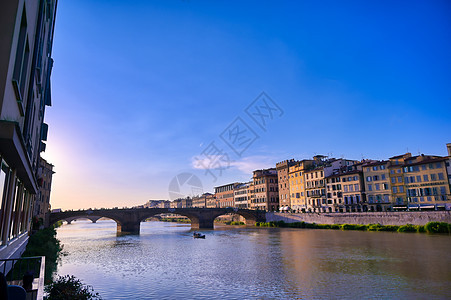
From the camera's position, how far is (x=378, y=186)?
62312mm

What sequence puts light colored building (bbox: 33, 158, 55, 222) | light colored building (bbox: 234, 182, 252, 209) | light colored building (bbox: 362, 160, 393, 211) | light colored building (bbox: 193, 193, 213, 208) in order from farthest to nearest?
light colored building (bbox: 193, 193, 213, 208)
light colored building (bbox: 234, 182, 252, 209)
light colored building (bbox: 362, 160, 393, 211)
light colored building (bbox: 33, 158, 55, 222)

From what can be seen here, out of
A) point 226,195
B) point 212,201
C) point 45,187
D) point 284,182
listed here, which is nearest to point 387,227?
point 284,182

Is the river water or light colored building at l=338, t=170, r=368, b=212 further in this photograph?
light colored building at l=338, t=170, r=368, b=212

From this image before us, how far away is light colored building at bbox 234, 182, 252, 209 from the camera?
10812cm

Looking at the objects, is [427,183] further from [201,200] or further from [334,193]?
[201,200]

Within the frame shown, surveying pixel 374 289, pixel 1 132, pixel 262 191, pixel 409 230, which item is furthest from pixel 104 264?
pixel 262 191

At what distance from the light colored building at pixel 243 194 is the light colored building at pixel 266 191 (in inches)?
244

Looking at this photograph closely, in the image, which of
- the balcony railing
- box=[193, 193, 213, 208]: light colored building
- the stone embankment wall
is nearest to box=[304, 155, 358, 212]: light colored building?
the stone embankment wall

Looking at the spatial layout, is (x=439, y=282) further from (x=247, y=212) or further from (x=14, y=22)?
(x=247, y=212)

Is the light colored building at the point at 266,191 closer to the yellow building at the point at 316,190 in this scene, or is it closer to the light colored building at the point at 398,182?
the yellow building at the point at 316,190

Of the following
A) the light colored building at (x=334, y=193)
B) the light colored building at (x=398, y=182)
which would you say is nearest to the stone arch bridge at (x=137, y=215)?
the light colored building at (x=334, y=193)

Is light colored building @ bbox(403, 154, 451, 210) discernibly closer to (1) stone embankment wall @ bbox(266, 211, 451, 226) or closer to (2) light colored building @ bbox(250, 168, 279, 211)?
(1) stone embankment wall @ bbox(266, 211, 451, 226)

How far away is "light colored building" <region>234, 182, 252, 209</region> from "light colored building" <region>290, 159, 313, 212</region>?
23220 mm

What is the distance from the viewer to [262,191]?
98.3m
